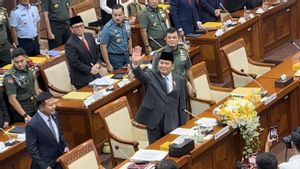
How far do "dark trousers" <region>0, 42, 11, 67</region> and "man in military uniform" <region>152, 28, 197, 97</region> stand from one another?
293 cm

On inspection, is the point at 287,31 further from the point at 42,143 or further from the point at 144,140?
the point at 42,143

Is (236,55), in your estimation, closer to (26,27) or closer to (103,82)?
(103,82)

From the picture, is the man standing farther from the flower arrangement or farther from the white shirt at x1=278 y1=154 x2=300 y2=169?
the white shirt at x1=278 y1=154 x2=300 y2=169

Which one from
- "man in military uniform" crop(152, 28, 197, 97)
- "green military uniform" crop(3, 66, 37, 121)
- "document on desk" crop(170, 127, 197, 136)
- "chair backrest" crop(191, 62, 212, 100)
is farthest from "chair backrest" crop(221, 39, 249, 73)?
"green military uniform" crop(3, 66, 37, 121)

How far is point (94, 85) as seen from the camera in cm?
1045

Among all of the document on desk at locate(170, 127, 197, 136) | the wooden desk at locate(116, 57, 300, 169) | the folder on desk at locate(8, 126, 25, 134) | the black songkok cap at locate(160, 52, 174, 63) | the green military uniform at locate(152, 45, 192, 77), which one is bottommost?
the wooden desk at locate(116, 57, 300, 169)

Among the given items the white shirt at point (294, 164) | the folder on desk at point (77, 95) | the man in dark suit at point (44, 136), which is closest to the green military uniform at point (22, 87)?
the folder on desk at point (77, 95)

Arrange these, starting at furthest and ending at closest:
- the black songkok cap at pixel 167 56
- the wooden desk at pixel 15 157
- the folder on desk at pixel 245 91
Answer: the folder on desk at pixel 245 91, the wooden desk at pixel 15 157, the black songkok cap at pixel 167 56

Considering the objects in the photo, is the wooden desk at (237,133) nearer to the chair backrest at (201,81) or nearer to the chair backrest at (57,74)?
the chair backrest at (201,81)

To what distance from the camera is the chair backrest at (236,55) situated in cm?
1113

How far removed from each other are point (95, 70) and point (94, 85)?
24 cm

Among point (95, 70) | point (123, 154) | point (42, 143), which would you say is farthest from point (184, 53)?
point (42, 143)

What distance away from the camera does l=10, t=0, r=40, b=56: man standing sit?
39.8 ft

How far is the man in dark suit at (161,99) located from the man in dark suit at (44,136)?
1147 millimetres
